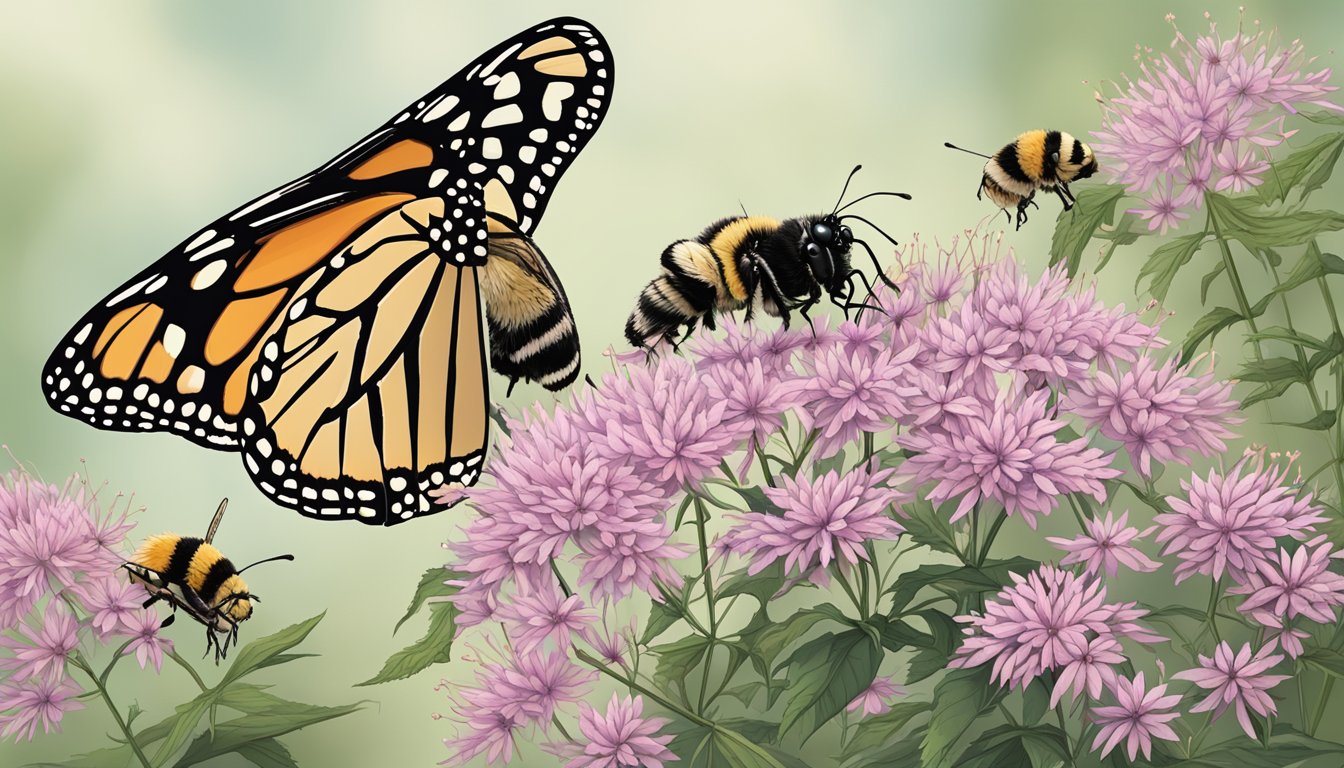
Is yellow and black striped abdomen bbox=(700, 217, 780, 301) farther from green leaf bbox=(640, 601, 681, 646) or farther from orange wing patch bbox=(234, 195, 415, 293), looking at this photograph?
orange wing patch bbox=(234, 195, 415, 293)

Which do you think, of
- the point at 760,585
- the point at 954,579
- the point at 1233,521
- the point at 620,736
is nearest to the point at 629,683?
the point at 620,736

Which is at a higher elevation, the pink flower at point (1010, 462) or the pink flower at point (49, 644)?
the pink flower at point (1010, 462)

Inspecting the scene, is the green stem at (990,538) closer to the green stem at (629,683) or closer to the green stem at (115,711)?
the green stem at (629,683)

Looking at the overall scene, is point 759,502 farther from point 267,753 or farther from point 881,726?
point 267,753

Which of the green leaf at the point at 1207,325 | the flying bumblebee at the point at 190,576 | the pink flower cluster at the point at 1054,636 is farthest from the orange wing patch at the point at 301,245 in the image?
→ the green leaf at the point at 1207,325

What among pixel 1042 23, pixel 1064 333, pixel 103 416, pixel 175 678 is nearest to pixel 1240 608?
pixel 1064 333

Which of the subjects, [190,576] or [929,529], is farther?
[190,576]

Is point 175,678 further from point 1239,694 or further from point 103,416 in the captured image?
point 1239,694
